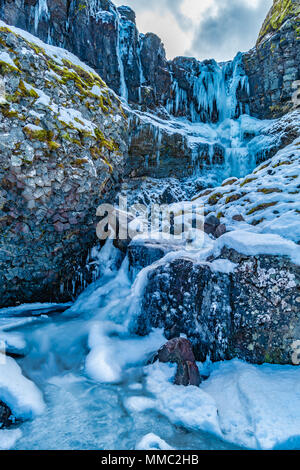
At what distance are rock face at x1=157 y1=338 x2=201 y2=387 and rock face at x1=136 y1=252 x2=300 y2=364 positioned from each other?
1.58 feet

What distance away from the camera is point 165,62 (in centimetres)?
2256

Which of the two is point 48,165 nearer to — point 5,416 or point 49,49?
point 49,49

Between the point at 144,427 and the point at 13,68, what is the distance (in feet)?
22.7

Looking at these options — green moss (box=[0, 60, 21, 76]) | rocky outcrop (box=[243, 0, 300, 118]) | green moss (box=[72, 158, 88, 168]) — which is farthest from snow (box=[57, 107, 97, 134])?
rocky outcrop (box=[243, 0, 300, 118])

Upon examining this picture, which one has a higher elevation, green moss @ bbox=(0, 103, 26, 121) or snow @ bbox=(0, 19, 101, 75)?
snow @ bbox=(0, 19, 101, 75)

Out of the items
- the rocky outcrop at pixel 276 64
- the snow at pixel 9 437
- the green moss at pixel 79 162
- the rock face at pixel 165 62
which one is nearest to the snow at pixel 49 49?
the green moss at pixel 79 162

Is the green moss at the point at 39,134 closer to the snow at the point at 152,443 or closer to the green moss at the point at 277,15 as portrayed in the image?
the snow at the point at 152,443

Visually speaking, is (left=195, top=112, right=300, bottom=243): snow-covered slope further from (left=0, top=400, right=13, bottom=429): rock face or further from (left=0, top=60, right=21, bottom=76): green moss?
(left=0, top=60, right=21, bottom=76): green moss

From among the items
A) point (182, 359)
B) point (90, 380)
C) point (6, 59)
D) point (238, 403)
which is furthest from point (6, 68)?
point (238, 403)

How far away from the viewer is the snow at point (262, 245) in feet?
11.8

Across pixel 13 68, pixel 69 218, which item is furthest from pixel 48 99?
pixel 69 218

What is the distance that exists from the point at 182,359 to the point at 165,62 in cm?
2651

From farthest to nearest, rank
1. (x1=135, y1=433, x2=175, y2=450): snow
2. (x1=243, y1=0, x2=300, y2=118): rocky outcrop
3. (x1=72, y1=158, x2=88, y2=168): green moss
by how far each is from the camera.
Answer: (x1=243, y1=0, x2=300, y2=118): rocky outcrop < (x1=72, y1=158, x2=88, y2=168): green moss < (x1=135, y1=433, x2=175, y2=450): snow

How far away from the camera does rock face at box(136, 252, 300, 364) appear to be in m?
3.36
